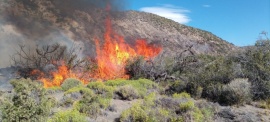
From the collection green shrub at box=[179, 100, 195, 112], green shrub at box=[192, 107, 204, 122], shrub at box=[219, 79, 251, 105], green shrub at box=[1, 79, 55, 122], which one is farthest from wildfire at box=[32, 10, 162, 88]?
green shrub at box=[1, 79, 55, 122]

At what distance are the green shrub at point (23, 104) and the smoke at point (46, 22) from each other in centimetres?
2791

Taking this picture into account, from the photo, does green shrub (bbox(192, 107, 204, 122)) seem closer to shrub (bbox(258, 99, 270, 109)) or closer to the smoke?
shrub (bbox(258, 99, 270, 109))

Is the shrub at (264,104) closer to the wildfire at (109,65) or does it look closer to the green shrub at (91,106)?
the green shrub at (91,106)

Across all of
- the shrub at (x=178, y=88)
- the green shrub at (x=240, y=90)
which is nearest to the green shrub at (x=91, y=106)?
the shrub at (x=178, y=88)

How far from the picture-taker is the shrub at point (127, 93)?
57.4 feet

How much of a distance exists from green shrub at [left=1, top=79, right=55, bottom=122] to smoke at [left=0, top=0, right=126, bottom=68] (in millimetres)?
27910

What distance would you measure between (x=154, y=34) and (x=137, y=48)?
81.8 ft

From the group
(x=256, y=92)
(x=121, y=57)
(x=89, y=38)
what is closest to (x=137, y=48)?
(x=121, y=57)

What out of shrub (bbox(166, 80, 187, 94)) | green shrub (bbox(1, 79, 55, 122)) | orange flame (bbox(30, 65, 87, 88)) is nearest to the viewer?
green shrub (bbox(1, 79, 55, 122))

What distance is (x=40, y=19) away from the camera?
141ft

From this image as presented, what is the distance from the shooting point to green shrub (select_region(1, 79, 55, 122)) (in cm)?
932

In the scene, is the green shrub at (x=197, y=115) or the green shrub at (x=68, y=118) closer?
the green shrub at (x=68, y=118)

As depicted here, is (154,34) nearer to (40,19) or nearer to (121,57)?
(40,19)

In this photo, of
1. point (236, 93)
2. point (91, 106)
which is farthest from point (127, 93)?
point (236, 93)
